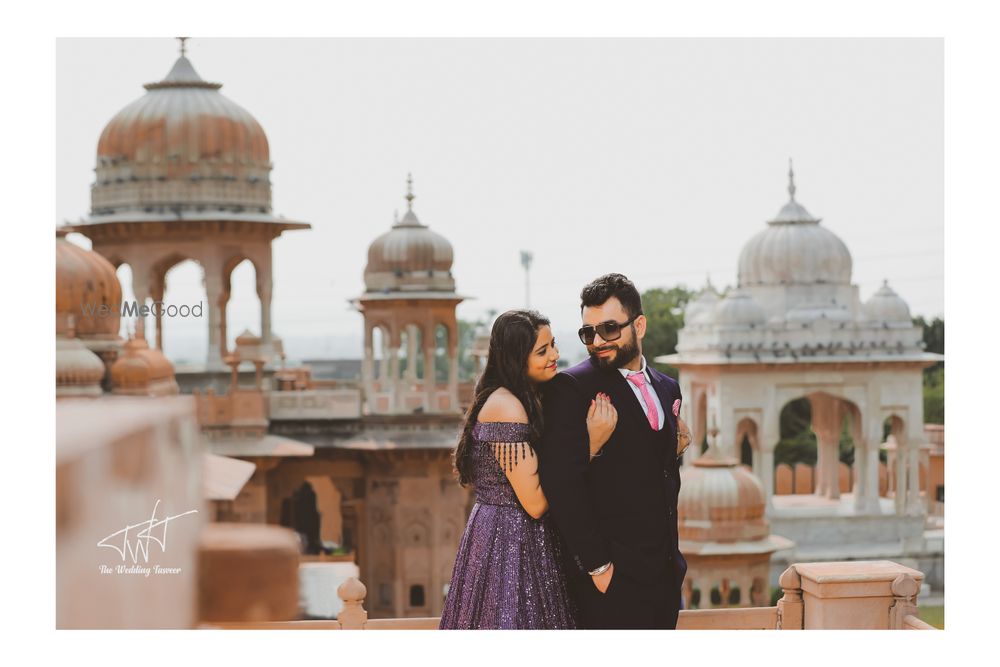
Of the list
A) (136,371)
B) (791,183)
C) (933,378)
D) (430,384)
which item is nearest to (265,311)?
(430,384)

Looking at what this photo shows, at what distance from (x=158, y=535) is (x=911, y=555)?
13.7m

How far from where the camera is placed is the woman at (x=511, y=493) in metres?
3.93

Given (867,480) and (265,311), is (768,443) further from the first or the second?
(265,311)

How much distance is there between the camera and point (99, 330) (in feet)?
34.9

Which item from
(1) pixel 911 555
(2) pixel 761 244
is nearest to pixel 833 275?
(2) pixel 761 244

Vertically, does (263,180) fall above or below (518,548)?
above

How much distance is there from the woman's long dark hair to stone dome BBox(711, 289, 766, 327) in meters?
15.7

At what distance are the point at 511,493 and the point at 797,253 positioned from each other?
17.0m

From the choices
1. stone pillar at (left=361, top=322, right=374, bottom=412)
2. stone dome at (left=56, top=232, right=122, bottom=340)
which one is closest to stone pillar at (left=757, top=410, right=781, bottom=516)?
stone pillar at (left=361, top=322, right=374, bottom=412)

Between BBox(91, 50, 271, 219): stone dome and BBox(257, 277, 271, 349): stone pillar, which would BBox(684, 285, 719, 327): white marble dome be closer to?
BBox(257, 277, 271, 349): stone pillar

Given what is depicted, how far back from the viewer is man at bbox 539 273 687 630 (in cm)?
400

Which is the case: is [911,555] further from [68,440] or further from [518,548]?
[518,548]

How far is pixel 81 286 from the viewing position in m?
9.84

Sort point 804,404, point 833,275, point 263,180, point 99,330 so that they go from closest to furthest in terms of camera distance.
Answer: point 99,330
point 263,180
point 833,275
point 804,404
